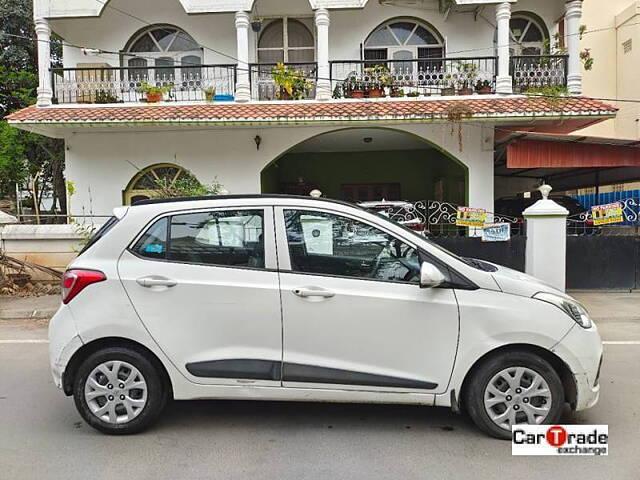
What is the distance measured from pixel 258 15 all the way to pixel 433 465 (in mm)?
13196

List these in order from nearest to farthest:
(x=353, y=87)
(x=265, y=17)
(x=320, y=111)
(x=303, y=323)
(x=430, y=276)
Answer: (x=430, y=276), (x=303, y=323), (x=320, y=111), (x=353, y=87), (x=265, y=17)

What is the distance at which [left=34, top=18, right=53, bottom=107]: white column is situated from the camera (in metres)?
12.9

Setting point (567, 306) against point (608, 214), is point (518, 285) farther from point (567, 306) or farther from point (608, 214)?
point (608, 214)

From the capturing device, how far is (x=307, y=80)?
1305 centimetres

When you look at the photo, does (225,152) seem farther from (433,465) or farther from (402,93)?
(433,465)

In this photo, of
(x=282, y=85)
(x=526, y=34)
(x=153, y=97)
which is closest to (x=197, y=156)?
(x=153, y=97)

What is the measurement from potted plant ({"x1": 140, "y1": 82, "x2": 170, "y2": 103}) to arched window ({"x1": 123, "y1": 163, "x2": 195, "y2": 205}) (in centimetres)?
A: 163

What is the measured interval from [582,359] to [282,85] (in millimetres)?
10496

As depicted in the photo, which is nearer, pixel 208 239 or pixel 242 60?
pixel 208 239

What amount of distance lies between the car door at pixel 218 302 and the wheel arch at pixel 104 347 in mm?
168

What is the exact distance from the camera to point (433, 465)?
11.4 feet

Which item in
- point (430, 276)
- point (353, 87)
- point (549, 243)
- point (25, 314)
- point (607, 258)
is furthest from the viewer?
point (353, 87)

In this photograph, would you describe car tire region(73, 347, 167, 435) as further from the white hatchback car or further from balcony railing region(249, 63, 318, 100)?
balcony railing region(249, 63, 318, 100)

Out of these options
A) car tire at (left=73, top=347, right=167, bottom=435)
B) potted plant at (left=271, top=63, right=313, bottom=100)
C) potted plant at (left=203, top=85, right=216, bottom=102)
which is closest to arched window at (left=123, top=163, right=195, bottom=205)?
potted plant at (left=203, top=85, right=216, bottom=102)
